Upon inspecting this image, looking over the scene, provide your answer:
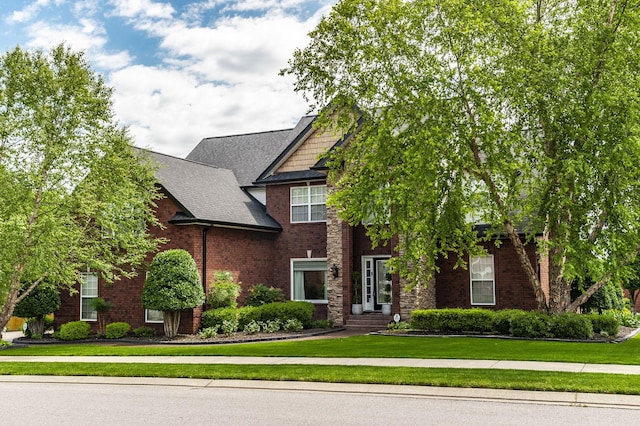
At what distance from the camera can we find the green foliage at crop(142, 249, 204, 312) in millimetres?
21078

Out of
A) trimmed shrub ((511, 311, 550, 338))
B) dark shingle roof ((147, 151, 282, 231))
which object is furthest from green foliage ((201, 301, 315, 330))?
trimmed shrub ((511, 311, 550, 338))

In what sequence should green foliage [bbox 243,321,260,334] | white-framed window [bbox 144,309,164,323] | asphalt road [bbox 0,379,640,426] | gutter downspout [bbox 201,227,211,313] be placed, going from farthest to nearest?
white-framed window [bbox 144,309,164,323]
gutter downspout [bbox 201,227,211,313]
green foliage [bbox 243,321,260,334]
asphalt road [bbox 0,379,640,426]

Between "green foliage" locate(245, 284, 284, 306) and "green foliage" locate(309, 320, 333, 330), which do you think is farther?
"green foliage" locate(245, 284, 284, 306)

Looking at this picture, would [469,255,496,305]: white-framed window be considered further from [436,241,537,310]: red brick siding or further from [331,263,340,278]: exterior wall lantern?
[331,263,340,278]: exterior wall lantern

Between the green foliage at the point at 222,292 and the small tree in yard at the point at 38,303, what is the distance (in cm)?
598

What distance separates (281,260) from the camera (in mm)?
27141

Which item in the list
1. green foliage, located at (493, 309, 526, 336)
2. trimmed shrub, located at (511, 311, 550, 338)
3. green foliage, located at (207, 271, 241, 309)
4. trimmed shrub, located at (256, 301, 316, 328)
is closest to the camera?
trimmed shrub, located at (511, 311, 550, 338)

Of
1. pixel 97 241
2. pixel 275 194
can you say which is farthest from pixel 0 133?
pixel 275 194

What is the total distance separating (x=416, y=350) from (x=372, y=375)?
171 inches

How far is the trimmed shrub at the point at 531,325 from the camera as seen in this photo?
18.4 m

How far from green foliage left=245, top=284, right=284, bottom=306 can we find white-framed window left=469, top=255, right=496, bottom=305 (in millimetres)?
7483

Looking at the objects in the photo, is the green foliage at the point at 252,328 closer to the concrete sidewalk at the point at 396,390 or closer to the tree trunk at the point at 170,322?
the tree trunk at the point at 170,322

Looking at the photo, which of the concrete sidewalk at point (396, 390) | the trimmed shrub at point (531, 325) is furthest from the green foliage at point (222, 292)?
the trimmed shrub at point (531, 325)

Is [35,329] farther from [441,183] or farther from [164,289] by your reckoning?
[441,183]
